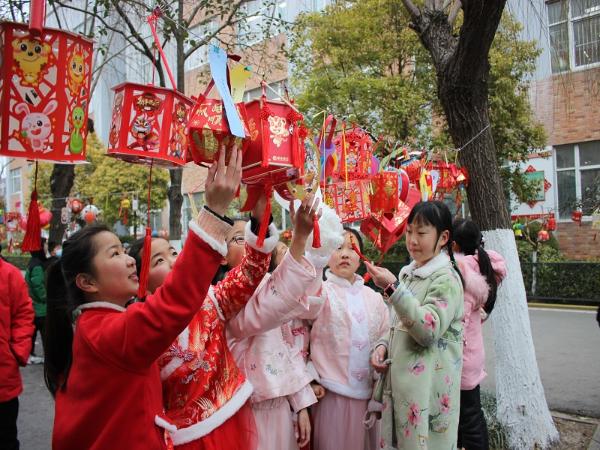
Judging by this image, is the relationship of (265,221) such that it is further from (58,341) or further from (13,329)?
(13,329)

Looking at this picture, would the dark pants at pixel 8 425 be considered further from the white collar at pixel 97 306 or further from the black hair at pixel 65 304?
the white collar at pixel 97 306

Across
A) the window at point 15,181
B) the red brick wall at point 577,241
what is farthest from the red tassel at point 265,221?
the window at point 15,181

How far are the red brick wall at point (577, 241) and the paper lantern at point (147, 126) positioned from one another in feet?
44.5

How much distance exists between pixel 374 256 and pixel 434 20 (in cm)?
950

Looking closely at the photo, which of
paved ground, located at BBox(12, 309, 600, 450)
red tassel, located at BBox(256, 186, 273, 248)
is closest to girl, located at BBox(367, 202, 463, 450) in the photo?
red tassel, located at BBox(256, 186, 273, 248)

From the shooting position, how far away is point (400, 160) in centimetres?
420

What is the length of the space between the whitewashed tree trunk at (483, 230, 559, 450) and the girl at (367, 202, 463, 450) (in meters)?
1.86

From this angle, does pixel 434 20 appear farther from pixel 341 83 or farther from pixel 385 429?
pixel 341 83

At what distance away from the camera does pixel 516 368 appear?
13.3ft

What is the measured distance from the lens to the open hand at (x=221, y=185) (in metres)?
1.41

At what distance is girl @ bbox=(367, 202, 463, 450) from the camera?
228cm

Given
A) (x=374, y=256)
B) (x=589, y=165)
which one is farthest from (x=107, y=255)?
(x=589, y=165)

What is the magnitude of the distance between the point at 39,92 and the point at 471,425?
2879 mm

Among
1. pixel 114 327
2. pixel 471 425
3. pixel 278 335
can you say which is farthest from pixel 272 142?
pixel 471 425
